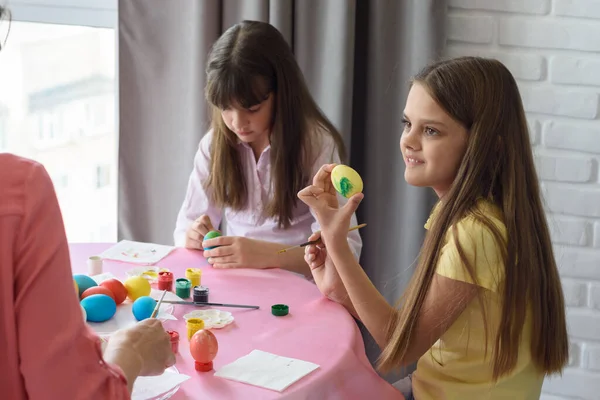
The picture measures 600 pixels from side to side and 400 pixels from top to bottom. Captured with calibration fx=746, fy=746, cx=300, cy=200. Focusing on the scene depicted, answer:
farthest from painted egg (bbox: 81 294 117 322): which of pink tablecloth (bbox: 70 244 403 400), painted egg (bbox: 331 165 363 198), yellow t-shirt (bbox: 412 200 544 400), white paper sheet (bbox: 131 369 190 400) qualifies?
yellow t-shirt (bbox: 412 200 544 400)

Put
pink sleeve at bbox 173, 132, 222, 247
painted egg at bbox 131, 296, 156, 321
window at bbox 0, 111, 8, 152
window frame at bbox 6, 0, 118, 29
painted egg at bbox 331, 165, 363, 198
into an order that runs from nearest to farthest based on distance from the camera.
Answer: painted egg at bbox 131, 296, 156, 321
painted egg at bbox 331, 165, 363, 198
pink sleeve at bbox 173, 132, 222, 247
window frame at bbox 6, 0, 118, 29
window at bbox 0, 111, 8, 152

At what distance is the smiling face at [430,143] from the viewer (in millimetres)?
1469

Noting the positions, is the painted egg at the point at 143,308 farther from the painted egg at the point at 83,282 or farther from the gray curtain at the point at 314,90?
the gray curtain at the point at 314,90

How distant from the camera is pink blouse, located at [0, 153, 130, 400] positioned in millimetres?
804

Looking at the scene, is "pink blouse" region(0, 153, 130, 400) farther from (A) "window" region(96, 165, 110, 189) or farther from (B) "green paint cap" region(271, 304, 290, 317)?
(A) "window" region(96, 165, 110, 189)

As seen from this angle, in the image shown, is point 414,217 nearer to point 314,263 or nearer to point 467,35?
point 467,35

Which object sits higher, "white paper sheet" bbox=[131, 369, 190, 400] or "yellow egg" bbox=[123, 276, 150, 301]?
"yellow egg" bbox=[123, 276, 150, 301]

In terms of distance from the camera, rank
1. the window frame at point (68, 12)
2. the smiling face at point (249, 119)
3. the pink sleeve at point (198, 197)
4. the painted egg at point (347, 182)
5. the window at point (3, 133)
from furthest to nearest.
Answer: the window at point (3, 133) → the window frame at point (68, 12) → the pink sleeve at point (198, 197) → the smiling face at point (249, 119) → the painted egg at point (347, 182)

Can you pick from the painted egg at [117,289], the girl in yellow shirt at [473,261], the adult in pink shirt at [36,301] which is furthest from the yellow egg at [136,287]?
the adult in pink shirt at [36,301]

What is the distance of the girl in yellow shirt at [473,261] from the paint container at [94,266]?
0.55m

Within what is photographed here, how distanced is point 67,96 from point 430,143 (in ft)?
5.25

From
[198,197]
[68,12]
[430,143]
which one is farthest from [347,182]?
[68,12]

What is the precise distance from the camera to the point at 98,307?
1430 millimetres

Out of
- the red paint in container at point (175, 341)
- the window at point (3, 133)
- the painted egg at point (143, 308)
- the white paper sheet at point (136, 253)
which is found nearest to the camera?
the red paint in container at point (175, 341)
